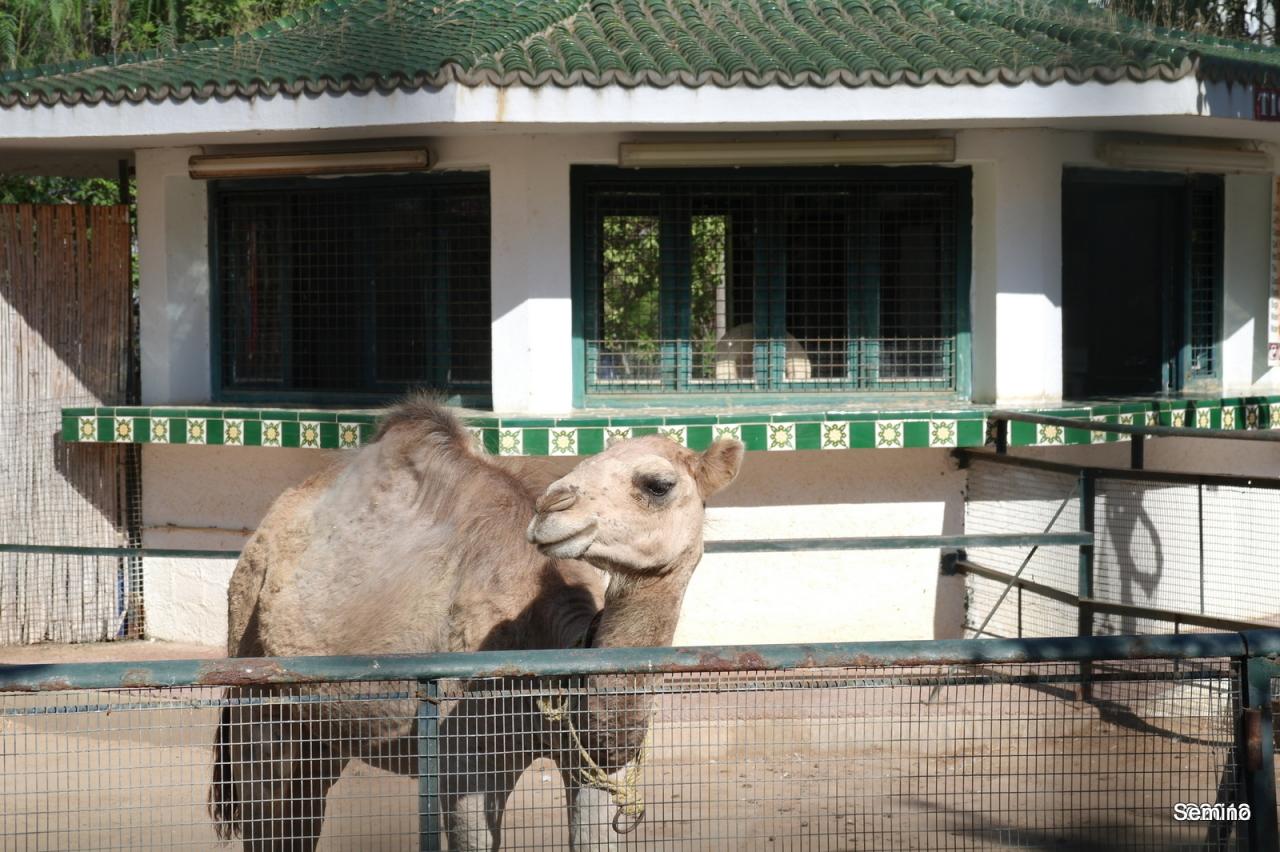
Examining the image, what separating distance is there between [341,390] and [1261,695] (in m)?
8.53

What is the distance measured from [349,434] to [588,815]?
583 centimetres

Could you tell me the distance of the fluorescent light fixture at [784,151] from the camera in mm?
10211

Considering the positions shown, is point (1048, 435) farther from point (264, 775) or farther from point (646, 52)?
point (264, 775)

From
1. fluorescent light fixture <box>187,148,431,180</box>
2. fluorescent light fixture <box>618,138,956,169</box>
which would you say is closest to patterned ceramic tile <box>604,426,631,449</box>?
fluorescent light fixture <box>618,138,956,169</box>

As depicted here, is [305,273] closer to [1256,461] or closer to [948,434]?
[948,434]

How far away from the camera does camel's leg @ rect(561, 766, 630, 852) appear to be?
4.50m

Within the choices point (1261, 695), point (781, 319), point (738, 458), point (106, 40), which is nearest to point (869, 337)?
point (781, 319)

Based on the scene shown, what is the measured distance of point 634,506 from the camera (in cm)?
439

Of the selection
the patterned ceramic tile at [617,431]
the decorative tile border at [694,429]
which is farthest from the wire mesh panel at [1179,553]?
the patterned ceramic tile at [617,431]

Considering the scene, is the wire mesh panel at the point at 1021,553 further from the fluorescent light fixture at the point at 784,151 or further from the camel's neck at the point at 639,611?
the camel's neck at the point at 639,611

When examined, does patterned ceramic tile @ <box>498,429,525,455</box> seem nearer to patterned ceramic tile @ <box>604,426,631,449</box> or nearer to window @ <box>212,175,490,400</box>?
patterned ceramic tile @ <box>604,426,631,449</box>

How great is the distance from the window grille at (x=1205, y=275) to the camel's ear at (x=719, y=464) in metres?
8.43

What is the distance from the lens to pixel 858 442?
9.93 meters

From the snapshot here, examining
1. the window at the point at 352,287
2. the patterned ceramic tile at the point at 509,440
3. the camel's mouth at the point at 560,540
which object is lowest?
the camel's mouth at the point at 560,540
